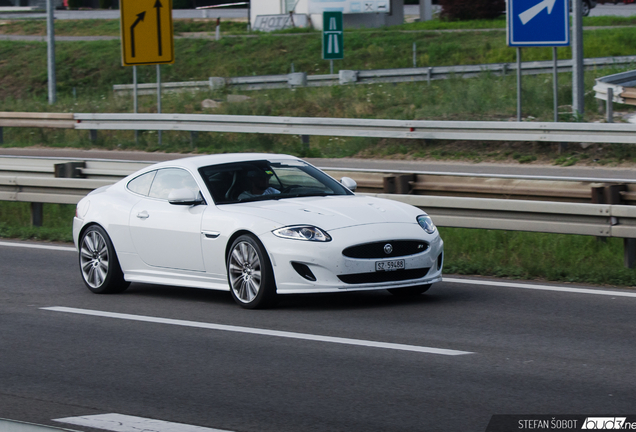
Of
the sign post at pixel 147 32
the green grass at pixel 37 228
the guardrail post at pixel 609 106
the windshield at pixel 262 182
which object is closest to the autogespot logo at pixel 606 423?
the windshield at pixel 262 182

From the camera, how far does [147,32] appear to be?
69.9 feet

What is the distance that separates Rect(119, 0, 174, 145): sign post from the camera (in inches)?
832

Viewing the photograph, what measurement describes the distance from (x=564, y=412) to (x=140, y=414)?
7.58 feet

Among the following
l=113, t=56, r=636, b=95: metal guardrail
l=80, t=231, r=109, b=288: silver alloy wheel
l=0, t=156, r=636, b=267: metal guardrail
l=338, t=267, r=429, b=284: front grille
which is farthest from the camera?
l=113, t=56, r=636, b=95: metal guardrail

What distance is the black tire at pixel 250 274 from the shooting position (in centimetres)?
884

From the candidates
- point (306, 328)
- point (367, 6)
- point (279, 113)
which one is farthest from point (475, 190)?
point (367, 6)

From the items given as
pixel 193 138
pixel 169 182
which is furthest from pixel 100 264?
pixel 193 138

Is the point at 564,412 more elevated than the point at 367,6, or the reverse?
the point at 367,6

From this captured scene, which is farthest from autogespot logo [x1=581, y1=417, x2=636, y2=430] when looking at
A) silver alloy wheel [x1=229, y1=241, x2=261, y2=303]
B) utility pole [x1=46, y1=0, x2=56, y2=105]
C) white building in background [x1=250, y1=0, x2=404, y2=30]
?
white building in background [x1=250, y1=0, x2=404, y2=30]

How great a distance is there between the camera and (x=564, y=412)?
5559 mm

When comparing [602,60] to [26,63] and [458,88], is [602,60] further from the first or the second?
[26,63]

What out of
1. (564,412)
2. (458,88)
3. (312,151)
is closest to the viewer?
(564,412)

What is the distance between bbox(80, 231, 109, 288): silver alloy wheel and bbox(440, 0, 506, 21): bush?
163ft

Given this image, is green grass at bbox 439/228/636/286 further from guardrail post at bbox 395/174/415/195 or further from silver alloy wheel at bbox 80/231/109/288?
silver alloy wheel at bbox 80/231/109/288
